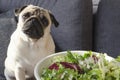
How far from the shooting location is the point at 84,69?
81 cm

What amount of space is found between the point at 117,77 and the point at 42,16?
58cm

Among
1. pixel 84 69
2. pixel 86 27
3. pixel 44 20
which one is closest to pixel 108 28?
pixel 86 27

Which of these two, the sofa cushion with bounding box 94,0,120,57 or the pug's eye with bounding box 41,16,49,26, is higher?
the pug's eye with bounding box 41,16,49,26

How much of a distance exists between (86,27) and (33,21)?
318 millimetres

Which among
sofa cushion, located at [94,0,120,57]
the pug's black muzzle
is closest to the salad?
the pug's black muzzle

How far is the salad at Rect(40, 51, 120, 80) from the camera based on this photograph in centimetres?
75

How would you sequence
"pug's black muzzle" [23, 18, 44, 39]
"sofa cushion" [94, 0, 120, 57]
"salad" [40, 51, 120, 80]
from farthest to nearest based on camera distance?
"sofa cushion" [94, 0, 120, 57], "pug's black muzzle" [23, 18, 44, 39], "salad" [40, 51, 120, 80]

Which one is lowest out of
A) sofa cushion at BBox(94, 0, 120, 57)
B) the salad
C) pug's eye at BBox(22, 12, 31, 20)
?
sofa cushion at BBox(94, 0, 120, 57)

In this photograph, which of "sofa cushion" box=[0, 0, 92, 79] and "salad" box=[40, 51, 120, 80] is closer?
"salad" box=[40, 51, 120, 80]

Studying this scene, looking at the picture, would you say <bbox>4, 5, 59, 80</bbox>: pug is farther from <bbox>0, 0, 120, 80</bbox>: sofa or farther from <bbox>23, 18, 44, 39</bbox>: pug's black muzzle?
→ <bbox>0, 0, 120, 80</bbox>: sofa

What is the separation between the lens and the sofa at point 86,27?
4.34ft

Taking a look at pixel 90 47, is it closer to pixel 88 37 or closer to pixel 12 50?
pixel 88 37

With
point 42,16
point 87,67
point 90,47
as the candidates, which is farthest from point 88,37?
point 87,67

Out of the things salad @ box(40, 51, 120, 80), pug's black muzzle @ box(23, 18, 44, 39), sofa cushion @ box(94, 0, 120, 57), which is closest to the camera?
salad @ box(40, 51, 120, 80)
